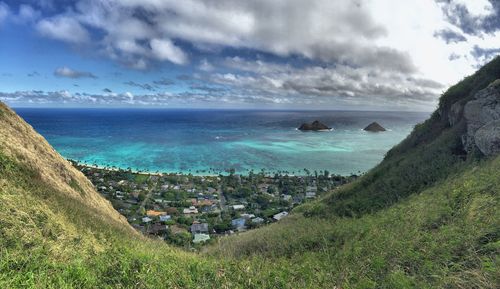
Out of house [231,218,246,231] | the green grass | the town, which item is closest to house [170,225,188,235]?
the town

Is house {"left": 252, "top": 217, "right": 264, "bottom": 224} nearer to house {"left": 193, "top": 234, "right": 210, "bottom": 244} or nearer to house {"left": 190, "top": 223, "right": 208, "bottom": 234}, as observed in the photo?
house {"left": 190, "top": 223, "right": 208, "bottom": 234}

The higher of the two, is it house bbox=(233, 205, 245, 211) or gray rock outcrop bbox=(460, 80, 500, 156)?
gray rock outcrop bbox=(460, 80, 500, 156)

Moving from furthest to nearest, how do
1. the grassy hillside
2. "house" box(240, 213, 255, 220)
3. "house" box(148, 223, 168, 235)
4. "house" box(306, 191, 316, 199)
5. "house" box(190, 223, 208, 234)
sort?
"house" box(306, 191, 316, 199) → "house" box(240, 213, 255, 220) → "house" box(190, 223, 208, 234) → "house" box(148, 223, 168, 235) → the grassy hillside

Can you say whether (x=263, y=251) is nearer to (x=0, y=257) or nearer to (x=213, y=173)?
(x=0, y=257)

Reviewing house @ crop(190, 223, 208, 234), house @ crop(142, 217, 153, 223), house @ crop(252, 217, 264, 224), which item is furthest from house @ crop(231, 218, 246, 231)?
house @ crop(142, 217, 153, 223)

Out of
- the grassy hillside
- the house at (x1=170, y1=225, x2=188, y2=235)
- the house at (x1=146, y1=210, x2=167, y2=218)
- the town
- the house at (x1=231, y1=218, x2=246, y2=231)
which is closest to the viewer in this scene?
the grassy hillside

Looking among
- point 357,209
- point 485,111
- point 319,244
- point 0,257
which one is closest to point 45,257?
point 0,257

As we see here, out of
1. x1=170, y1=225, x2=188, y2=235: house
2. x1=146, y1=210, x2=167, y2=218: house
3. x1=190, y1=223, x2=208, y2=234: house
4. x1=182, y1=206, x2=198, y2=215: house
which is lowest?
x1=182, y1=206, x2=198, y2=215: house

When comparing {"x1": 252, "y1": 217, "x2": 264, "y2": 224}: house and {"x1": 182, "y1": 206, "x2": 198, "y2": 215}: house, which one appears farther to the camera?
{"x1": 182, "y1": 206, "x2": 198, "y2": 215}: house

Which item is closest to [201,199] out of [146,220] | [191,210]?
[191,210]

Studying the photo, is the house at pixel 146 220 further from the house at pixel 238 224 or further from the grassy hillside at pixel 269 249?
the grassy hillside at pixel 269 249
